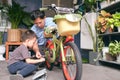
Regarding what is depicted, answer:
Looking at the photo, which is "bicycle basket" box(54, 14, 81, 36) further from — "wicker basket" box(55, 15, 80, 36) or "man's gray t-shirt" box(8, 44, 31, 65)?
"man's gray t-shirt" box(8, 44, 31, 65)

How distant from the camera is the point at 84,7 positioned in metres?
5.06

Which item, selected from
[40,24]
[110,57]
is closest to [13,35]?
[40,24]

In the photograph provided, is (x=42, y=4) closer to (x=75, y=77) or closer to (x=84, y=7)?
(x=84, y=7)

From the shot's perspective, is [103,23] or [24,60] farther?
[103,23]

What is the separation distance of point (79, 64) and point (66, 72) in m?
0.36

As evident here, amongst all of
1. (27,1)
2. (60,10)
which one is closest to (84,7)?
(27,1)

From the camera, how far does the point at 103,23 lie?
4.25m

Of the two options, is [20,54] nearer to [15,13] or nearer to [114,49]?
[114,49]

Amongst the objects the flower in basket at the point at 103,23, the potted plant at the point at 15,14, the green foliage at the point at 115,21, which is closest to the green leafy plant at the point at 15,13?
the potted plant at the point at 15,14

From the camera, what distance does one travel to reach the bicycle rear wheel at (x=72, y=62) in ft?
8.29

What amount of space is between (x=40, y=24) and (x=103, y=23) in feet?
4.17

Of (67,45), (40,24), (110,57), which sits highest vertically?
(40,24)

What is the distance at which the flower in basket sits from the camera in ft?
13.9

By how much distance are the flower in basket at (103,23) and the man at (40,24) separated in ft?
3.46
